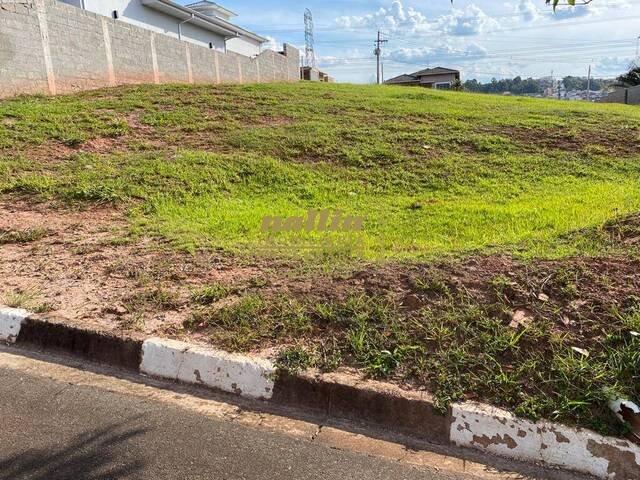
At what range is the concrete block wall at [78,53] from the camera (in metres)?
9.91

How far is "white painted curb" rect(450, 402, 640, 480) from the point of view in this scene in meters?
2.04

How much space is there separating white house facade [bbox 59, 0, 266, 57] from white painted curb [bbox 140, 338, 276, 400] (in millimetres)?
18745

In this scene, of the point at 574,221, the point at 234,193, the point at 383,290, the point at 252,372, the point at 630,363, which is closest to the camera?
the point at 630,363

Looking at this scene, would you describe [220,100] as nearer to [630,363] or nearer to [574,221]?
[574,221]

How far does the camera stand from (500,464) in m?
2.14

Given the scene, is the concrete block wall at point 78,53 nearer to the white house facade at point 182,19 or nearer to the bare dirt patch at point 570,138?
the white house facade at point 182,19

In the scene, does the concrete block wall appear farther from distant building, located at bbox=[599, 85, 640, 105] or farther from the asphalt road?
distant building, located at bbox=[599, 85, 640, 105]

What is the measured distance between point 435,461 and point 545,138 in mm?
7936

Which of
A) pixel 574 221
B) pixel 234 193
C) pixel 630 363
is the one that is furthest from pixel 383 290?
pixel 234 193

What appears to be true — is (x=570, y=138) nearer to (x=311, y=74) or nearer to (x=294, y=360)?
(x=294, y=360)

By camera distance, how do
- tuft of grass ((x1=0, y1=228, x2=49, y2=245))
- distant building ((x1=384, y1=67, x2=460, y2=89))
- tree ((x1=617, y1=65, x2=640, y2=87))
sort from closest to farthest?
1. tuft of grass ((x1=0, y1=228, x2=49, y2=245))
2. tree ((x1=617, y1=65, x2=640, y2=87))
3. distant building ((x1=384, y1=67, x2=460, y2=89))

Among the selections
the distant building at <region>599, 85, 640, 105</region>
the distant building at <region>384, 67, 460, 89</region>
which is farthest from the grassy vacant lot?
the distant building at <region>384, 67, 460, 89</region>

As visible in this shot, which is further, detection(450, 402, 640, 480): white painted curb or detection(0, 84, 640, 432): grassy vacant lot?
detection(0, 84, 640, 432): grassy vacant lot

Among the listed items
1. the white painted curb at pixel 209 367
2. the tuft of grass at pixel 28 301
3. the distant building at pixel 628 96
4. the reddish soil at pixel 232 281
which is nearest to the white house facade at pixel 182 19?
the reddish soil at pixel 232 281
